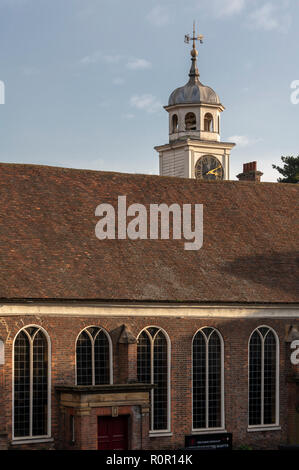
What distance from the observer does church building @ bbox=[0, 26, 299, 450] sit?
41.2m

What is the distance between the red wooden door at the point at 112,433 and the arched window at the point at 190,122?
153 feet

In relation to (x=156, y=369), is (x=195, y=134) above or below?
above

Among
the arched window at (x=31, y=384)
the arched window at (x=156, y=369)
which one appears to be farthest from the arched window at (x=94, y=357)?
the arched window at (x=31, y=384)

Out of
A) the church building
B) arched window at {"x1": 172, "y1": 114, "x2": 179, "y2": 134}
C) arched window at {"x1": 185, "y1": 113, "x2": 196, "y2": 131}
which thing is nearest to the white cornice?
the church building

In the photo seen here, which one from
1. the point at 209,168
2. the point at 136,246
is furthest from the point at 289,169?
Answer: the point at 136,246

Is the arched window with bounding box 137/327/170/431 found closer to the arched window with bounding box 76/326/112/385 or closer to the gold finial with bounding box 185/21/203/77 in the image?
the arched window with bounding box 76/326/112/385

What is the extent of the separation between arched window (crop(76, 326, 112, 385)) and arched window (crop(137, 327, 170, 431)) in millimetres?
1463

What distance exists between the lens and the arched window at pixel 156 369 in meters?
43.9

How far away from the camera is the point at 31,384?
41219 millimetres

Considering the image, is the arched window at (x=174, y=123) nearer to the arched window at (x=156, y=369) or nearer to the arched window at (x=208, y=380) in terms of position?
the arched window at (x=208, y=380)

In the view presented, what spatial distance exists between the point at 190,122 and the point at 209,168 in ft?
16.7

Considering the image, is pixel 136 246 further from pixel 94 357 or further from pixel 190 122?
pixel 190 122

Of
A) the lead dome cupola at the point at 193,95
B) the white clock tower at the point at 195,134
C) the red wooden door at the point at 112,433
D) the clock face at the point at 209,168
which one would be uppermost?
the lead dome cupola at the point at 193,95
